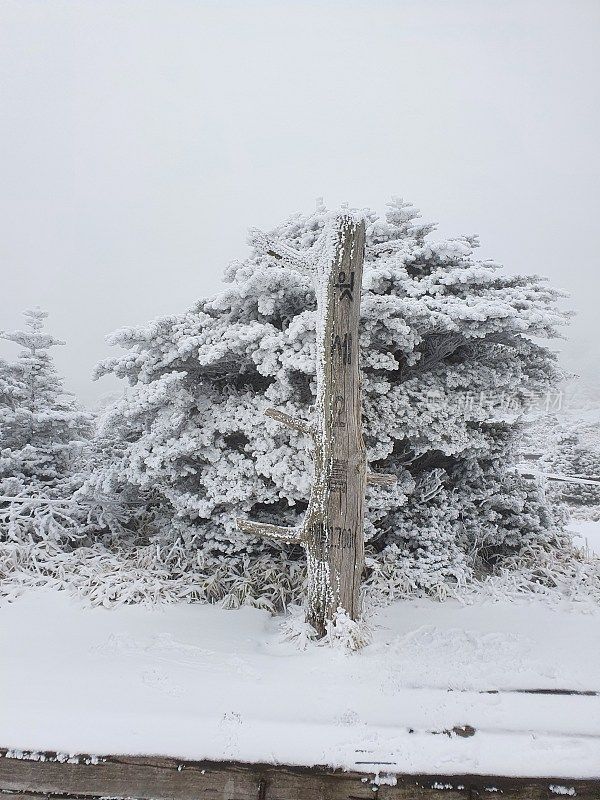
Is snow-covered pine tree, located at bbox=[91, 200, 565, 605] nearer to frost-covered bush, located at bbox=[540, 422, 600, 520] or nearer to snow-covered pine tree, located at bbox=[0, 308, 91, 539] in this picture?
snow-covered pine tree, located at bbox=[0, 308, 91, 539]

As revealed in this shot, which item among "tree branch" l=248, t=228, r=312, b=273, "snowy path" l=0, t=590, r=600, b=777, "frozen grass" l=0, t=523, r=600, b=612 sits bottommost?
"snowy path" l=0, t=590, r=600, b=777

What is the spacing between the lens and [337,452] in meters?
3.24

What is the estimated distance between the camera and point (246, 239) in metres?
4.21

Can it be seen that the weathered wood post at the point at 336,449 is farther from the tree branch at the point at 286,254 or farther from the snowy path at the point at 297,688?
the snowy path at the point at 297,688

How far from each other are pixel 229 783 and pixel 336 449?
187cm

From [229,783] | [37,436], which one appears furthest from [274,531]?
[37,436]

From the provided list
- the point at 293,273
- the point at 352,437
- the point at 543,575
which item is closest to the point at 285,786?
the point at 352,437

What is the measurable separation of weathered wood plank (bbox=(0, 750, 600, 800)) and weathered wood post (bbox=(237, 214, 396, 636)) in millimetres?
1267

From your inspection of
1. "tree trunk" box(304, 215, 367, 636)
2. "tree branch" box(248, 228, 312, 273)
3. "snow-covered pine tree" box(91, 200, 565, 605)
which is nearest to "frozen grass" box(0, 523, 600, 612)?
"snow-covered pine tree" box(91, 200, 565, 605)

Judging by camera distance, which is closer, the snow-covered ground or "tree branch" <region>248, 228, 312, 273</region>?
the snow-covered ground

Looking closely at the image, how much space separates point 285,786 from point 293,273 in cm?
338

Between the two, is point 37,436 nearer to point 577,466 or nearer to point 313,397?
point 313,397

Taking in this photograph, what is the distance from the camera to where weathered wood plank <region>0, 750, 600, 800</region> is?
1.96 metres

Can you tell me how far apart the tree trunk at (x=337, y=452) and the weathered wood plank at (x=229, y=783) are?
127 centimetres
